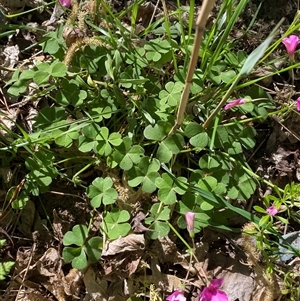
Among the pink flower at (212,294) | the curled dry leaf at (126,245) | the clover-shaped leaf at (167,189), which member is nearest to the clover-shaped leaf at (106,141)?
the clover-shaped leaf at (167,189)

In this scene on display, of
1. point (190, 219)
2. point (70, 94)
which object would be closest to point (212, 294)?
point (190, 219)

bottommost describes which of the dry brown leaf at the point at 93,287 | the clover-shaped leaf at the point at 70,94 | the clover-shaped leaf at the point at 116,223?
the dry brown leaf at the point at 93,287

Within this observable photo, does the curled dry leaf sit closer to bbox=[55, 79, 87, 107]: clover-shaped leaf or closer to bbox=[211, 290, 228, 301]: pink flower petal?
bbox=[211, 290, 228, 301]: pink flower petal

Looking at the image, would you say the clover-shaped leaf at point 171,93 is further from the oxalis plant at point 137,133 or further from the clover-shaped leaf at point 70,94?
the clover-shaped leaf at point 70,94

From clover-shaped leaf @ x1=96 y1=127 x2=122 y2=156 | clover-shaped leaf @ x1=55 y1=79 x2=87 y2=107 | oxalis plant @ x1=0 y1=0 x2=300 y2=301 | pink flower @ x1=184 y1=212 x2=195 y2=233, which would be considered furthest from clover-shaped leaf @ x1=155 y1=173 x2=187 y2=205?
clover-shaped leaf @ x1=55 y1=79 x2=87 y2=107

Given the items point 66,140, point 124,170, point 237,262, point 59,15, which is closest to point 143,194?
point 124,170

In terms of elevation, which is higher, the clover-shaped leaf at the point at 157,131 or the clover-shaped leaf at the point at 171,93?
the clover-shaped leaf at the point at 171,93

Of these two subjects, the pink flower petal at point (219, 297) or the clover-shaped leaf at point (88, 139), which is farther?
the clover-shaped leaf at point (88, 139)

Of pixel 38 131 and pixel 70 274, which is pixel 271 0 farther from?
pixel 70 274
